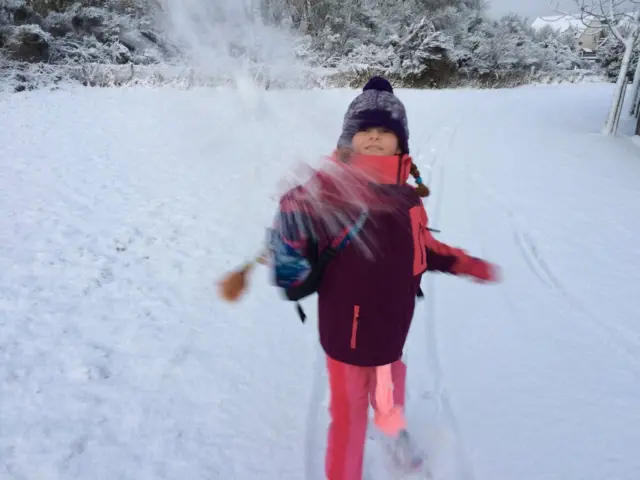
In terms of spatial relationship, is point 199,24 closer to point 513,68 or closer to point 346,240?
point 346,240

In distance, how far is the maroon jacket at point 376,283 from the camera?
1.58 metres

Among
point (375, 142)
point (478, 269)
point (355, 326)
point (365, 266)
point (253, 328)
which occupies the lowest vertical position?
point (253, 328)

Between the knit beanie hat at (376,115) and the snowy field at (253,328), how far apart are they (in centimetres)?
30

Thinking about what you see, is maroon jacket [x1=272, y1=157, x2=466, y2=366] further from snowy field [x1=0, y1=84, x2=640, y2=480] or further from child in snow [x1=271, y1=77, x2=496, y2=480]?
snowy field [x1=0, y1=84, x2=640, y2=480]

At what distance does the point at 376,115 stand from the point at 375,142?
9 centimetres

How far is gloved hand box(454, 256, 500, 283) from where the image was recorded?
1848 mm

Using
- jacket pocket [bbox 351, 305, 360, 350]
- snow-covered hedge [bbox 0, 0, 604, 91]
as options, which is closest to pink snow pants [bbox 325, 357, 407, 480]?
jacket pocket [bbox 351, 305, 360, 350]

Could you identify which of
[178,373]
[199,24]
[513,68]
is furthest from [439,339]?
[513,68]

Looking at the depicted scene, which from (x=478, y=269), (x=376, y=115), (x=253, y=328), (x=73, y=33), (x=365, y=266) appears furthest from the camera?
(x=73, y=33)

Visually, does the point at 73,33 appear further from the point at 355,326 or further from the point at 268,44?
the point at 355,326

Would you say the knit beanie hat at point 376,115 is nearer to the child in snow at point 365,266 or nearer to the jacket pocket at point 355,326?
the child in snow at point 365,266

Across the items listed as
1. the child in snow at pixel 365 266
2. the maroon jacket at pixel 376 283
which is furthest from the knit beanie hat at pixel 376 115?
the maroon jacket at pixel 376 283

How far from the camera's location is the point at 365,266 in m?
1.57

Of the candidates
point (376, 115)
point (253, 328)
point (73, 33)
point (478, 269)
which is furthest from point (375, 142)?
point (73, 33)
